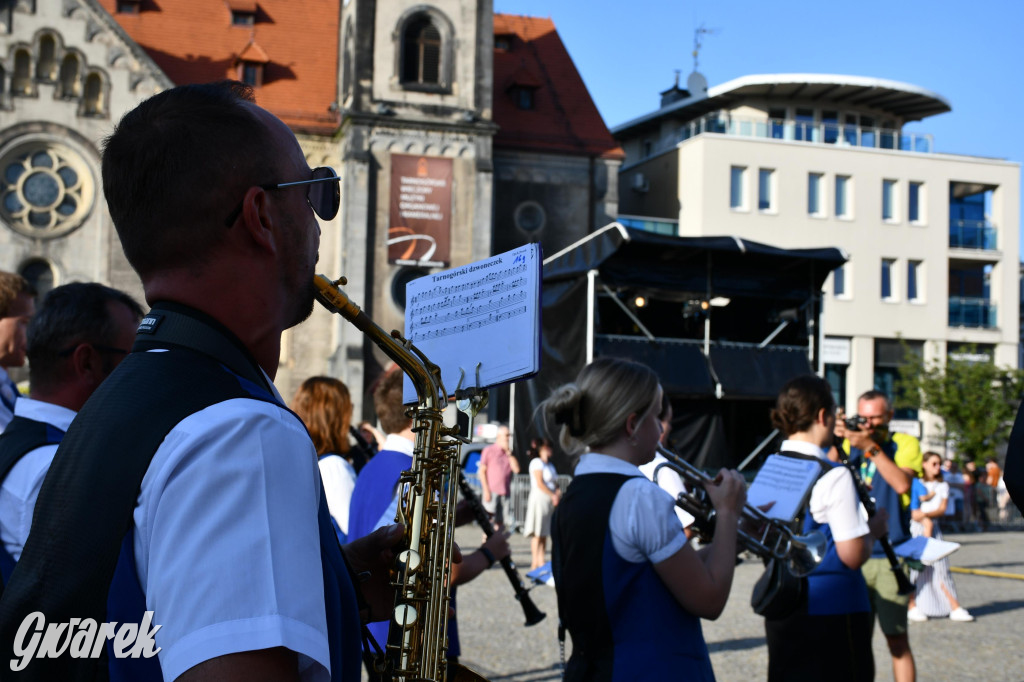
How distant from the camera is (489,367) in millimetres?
2551

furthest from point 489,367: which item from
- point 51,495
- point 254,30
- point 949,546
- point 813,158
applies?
point 813,158

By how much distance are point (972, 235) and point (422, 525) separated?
4515 cm

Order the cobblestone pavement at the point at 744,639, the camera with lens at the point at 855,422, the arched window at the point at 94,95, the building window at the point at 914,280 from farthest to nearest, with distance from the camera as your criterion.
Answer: the building window at the point at 914,280 < the arched window at the point at 94,95 < the cobblestone pavement at the point at 744,639 < the camera with lens at the point at 855,422

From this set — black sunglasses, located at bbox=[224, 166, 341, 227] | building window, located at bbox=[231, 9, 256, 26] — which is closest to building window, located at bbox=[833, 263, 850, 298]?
building window, located at bbox=[231, 9, 256, 26]

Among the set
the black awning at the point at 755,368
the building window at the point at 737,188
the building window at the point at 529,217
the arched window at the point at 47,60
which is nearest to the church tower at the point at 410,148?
the building window at the point at 529,217

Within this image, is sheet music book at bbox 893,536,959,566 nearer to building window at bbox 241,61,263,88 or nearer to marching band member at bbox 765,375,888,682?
marching band member at bbox 765,375,888,682

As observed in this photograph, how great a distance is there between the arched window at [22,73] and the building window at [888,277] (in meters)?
31.4

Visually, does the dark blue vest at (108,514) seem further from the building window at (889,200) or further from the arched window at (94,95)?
the building window at (889,200)

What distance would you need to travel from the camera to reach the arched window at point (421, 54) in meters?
31.6

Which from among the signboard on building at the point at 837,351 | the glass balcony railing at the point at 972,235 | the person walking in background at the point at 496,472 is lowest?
the person walking in background at the point at 496,472

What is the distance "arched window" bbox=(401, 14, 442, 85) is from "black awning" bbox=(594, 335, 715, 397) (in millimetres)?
15709

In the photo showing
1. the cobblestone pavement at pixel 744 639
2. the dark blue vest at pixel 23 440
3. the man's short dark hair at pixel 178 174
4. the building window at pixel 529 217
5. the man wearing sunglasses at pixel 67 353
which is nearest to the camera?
the man's short dark hair at pixel 178 174

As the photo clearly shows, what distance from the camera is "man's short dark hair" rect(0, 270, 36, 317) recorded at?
4.94m

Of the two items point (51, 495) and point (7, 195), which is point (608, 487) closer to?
point (51, 495)
